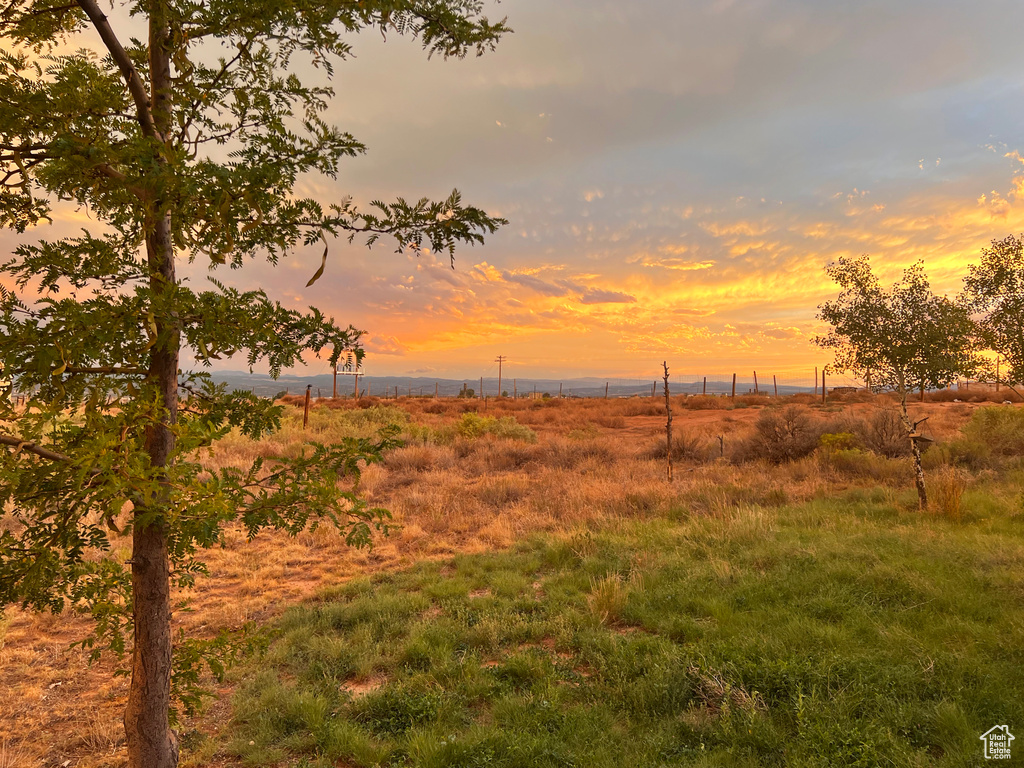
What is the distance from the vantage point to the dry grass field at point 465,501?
5.12 metres

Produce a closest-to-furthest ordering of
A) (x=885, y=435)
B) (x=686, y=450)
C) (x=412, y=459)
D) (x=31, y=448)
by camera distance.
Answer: (x=31, y=448) → (x=885, y=435) → (x=412, y=459) → (x=686, y=450)

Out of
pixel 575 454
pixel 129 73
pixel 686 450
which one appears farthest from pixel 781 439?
pixel 129 73

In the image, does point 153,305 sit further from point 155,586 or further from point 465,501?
point 465,501

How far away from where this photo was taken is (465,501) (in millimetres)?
12859

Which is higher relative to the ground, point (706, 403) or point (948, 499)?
point (706, 403)

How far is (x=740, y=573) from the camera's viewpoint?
7.35 meters

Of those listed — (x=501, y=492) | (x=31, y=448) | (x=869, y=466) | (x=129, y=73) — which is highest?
(x=129, y=73)

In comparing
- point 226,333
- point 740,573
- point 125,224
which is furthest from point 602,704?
point 125,224

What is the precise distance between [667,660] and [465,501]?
324 inches

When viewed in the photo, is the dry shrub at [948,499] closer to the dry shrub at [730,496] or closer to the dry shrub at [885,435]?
the dry shrub at [730,496]

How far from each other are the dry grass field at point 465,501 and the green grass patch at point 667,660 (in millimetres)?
985

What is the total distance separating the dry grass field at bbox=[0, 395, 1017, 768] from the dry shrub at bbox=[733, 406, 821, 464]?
0.15 feet

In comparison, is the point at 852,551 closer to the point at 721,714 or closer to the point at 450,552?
the point at 721,714

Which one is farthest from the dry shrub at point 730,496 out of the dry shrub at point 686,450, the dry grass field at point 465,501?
the dry shrub at point 686,450
